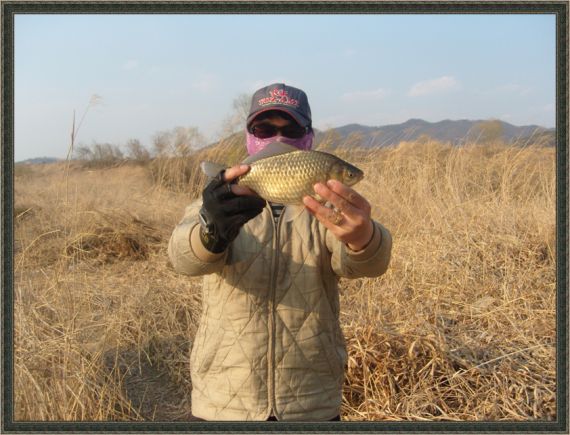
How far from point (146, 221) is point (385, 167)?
3503 millimetres

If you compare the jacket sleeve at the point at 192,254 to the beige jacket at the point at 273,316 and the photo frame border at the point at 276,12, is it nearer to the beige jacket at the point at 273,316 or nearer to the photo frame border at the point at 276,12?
the beige jacket at the point at 273,316

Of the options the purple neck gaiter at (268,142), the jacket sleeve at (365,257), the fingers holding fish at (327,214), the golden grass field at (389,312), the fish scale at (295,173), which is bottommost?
the golden grass field at (389,312)

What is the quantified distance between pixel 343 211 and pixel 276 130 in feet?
1.97

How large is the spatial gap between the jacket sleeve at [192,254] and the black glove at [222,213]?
1.4 inches

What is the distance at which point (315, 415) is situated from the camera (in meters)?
1.89

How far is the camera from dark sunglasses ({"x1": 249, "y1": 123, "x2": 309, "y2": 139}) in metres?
2.13

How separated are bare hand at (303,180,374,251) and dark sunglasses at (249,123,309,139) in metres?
0.52

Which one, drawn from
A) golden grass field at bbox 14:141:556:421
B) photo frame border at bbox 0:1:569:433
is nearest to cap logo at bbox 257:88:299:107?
photo frame border at bbox 0:1:569:433

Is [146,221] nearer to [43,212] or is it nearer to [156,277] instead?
[43,212]

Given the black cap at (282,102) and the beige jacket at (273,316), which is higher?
the black cap at (282,102)

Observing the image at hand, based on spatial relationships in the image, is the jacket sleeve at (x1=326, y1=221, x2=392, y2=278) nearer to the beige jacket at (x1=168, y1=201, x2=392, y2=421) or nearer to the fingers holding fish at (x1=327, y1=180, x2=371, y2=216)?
the beige jacket at (x1=168, y1=201, x2=392, y2=421)

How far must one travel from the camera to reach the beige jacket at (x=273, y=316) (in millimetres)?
1854

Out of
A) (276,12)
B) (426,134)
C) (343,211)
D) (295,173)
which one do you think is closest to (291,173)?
(295,173)

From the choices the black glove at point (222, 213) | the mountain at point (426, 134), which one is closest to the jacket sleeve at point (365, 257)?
the black glove at point (222, 213)
